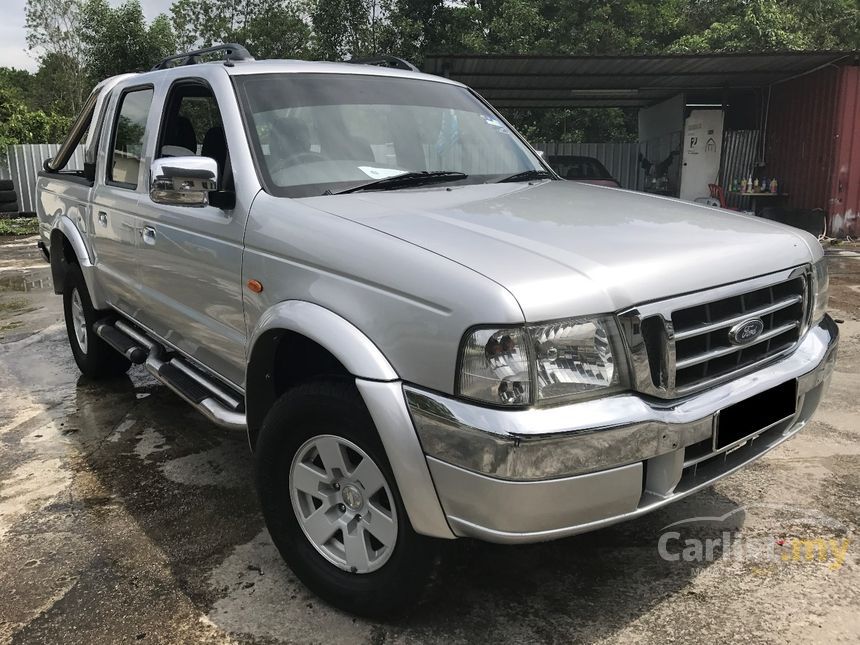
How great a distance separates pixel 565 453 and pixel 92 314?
381cm

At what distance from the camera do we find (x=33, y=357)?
5.73 m

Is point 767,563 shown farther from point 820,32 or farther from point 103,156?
point 820,32

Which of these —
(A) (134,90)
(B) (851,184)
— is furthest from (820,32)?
(A) (134,90)

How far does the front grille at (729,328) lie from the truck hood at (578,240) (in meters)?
0.08

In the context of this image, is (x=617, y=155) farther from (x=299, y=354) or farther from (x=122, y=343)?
(x=299, y=354)

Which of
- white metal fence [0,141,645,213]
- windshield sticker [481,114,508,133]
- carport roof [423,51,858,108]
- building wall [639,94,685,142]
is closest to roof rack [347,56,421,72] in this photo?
windshield sticker [481,114,508,133]

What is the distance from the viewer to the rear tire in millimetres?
4680

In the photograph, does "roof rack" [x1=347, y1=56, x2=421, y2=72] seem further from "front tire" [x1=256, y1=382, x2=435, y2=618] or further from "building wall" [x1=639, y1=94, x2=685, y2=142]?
"building wall" [x1=639, y1=94, x2=685, y2=142]

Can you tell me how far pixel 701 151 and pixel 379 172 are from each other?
14.0 metres

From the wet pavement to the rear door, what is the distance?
93cm

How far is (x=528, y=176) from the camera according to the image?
132 inches

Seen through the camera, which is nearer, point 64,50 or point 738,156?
point 738,156

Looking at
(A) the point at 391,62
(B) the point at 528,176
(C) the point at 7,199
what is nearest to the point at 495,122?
(B) the point at 528,176

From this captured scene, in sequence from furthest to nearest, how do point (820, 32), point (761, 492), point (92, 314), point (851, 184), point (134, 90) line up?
point (820, 32), point (851, 184), point (92, 314), point (134, 90), point (761, 492)
